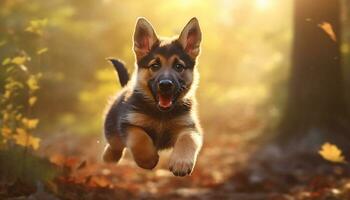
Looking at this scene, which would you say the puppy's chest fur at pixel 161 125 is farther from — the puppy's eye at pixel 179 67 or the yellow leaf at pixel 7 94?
the yellow leaf at pixel 7 94

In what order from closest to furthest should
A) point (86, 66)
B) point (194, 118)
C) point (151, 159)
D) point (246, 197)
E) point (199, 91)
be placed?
point (151, 159)
point (194, 118)
point (246, 197)
point (86, 66)
point (199, 91)

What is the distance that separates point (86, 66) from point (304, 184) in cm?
793

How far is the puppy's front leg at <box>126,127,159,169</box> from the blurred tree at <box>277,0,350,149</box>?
546cm

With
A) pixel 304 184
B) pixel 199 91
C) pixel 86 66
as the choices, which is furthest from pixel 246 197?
pixel 199 91

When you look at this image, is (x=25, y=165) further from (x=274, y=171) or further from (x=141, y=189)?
(x=274, y=171)

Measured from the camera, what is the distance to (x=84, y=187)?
6355 mm

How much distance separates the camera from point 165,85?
5.89 metres

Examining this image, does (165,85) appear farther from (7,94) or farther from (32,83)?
(7,94)

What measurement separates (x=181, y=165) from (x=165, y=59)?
4.27ft

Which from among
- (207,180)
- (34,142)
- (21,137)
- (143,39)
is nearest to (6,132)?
(21,137)

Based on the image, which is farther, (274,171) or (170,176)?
(170,176)

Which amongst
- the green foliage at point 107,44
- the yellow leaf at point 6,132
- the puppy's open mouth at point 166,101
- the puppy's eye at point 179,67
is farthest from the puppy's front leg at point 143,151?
the green foliage at point 107,44

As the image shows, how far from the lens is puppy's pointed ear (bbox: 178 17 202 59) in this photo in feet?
21.7

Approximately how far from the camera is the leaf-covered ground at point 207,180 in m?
6.29
